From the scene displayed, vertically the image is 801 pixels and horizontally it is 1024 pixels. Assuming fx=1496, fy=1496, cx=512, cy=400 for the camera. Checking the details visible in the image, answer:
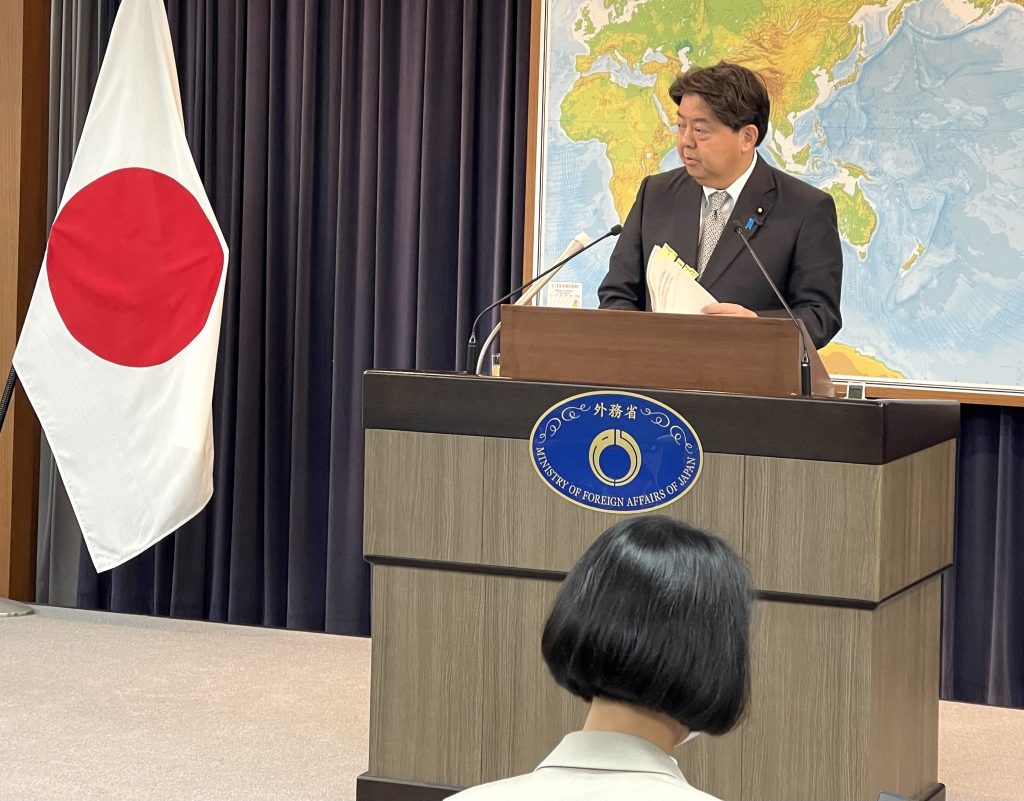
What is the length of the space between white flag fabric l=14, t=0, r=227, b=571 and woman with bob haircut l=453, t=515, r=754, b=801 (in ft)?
12.9

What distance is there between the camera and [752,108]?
10.9 ft

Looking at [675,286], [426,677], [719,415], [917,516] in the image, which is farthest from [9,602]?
[917,516]

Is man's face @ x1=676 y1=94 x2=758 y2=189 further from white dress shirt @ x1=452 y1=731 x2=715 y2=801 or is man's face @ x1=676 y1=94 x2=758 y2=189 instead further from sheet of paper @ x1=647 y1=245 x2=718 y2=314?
white dress shirt @ x1=452 y1=731 x2=715 y2=801

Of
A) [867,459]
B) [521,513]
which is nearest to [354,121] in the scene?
[521,513]

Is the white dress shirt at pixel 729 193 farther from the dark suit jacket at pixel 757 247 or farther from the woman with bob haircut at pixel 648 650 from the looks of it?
the woman with bob haircut at pixel 648 650

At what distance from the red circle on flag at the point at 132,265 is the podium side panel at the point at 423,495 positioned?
207 cm

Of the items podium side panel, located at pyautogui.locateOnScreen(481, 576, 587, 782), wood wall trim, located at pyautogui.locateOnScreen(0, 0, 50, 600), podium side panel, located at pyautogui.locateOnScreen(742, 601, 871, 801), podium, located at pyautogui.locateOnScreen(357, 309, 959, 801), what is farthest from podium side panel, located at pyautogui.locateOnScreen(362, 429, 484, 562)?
wood wall trim, located at pyautogui.locateOnScreen(0, 0, 50, 600)

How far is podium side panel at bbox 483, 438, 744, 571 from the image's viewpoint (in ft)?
9.43

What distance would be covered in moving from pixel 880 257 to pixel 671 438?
1973mm

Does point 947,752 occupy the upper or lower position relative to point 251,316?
lower

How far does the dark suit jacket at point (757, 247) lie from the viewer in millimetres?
3391

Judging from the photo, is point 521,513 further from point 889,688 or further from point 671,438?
point 889,688

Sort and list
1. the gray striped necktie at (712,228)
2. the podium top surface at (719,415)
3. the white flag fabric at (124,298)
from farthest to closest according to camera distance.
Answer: the white flag fabric at (124,298)
the gray striped necktie at (712,228)
the podium top surface at (719,415)

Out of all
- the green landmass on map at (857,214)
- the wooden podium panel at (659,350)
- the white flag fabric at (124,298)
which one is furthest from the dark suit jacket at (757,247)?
the white flag fabric at (124,298)
